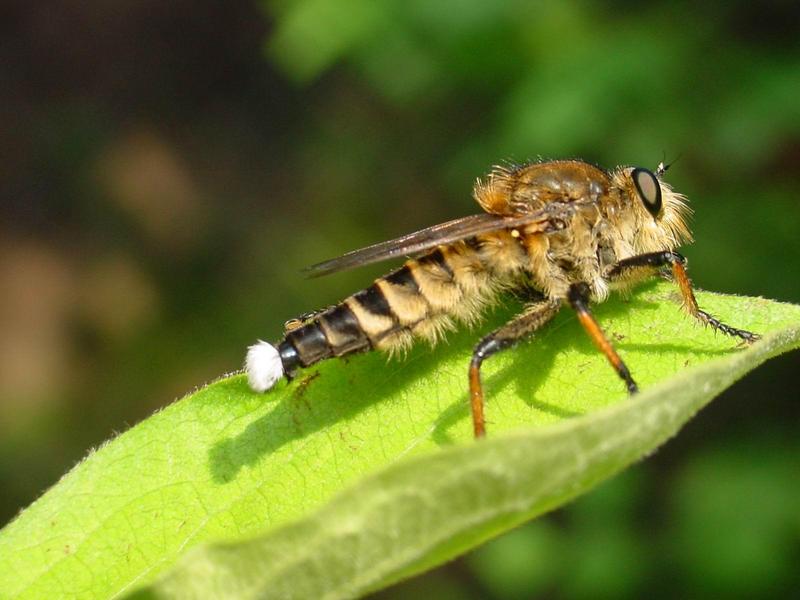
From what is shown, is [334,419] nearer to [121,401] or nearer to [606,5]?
[606,5]

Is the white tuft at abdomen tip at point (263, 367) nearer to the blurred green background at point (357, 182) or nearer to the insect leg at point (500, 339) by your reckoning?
the insect leg at point (500, 339)

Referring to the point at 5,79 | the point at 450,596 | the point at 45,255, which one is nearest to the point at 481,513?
the point at 450,596

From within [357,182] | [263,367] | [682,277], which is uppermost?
[357,182]

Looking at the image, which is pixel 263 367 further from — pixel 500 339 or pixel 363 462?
pixel 500 339

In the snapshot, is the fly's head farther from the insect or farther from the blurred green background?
the blurred green background

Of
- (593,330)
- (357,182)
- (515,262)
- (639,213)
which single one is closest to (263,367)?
(593,330)

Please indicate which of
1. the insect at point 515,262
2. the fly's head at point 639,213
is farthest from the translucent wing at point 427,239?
the fly's head at point 639,213

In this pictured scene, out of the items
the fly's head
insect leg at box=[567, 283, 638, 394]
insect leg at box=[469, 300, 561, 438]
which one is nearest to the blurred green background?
the fly's head

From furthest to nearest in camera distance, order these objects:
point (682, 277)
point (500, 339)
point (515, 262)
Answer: point (515, 262) < point (682, 277) < point (500, 339)
